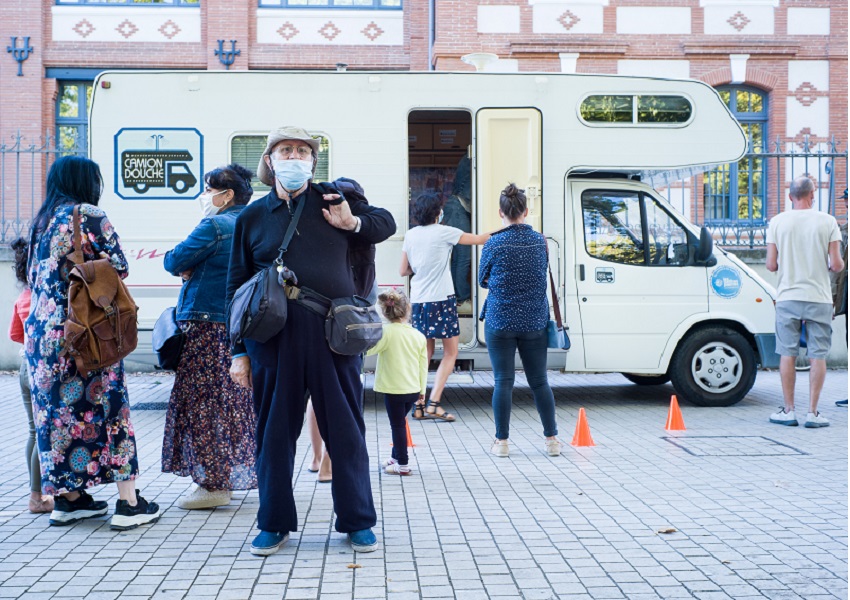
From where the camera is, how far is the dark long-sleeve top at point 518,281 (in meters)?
6.84

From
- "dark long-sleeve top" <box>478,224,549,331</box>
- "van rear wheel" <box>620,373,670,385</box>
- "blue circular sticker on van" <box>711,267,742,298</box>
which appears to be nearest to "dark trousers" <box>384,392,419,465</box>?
"dark long-sleeve top" <box>478,224,549,331</box>

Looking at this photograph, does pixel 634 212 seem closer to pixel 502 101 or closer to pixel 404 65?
pixel 502 101

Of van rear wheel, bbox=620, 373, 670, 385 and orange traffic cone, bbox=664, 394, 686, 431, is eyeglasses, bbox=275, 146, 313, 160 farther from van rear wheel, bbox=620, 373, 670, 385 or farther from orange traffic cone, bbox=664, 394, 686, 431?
van rear wheel, bbox=620, 373, 670, 385

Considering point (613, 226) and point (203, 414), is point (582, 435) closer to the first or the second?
point (613, 226)

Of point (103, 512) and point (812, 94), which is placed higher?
point (812, 94)

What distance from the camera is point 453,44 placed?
17.8 metres

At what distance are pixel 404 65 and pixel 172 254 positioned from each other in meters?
14.5

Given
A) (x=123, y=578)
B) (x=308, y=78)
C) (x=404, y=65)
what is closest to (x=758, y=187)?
(x=404, y=65)

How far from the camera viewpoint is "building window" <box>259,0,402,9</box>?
1922 cm

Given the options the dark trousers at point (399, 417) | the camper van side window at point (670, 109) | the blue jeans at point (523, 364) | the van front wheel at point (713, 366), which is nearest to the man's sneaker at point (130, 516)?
the dark trousers at point (399, 417)

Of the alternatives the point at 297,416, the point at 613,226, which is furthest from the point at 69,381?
the point at 613,226

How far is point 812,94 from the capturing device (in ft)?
60.7

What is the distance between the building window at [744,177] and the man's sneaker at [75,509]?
951 cm

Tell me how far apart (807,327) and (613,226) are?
2.08m
